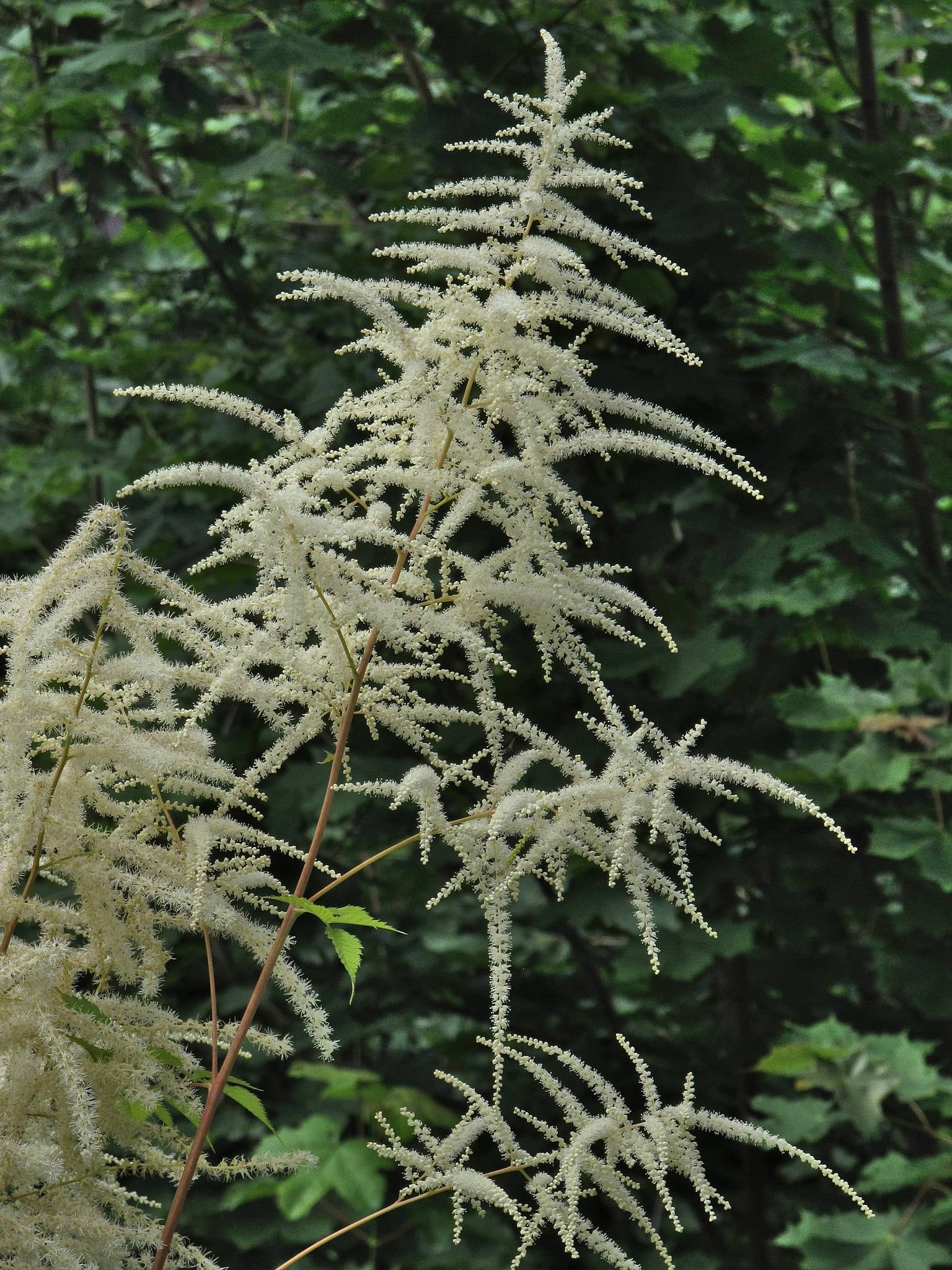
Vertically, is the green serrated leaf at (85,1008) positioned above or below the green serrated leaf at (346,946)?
below

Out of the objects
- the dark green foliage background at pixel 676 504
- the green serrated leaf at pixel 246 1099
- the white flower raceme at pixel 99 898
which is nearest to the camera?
the white flower raceme at pixel 99 898

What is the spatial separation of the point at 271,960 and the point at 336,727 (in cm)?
21

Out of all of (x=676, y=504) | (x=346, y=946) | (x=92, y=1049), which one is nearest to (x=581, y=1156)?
(x=346, y=946)

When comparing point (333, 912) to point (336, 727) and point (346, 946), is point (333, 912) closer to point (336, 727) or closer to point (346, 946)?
point (346, 946)

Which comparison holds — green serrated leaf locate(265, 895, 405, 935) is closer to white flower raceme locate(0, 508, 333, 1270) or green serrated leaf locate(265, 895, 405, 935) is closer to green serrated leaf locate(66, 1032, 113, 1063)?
white flower raceme locate(0, 508, 333, 1270)

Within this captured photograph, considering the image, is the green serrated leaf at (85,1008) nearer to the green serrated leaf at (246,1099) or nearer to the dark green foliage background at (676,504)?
the green serrated leaf at (246,1099)

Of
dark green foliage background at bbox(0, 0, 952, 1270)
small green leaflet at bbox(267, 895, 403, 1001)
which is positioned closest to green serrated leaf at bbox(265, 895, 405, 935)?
small green leaflet at bbox(267, 895, 403, 1001)

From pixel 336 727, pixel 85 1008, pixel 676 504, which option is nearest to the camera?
pixel 85 1008

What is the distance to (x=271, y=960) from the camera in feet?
3.64

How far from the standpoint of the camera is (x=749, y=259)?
3.47 meters

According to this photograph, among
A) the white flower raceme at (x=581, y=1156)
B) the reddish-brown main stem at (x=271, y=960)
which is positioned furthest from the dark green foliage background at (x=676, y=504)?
the reddish-brown main stem at (x=271, y=960)

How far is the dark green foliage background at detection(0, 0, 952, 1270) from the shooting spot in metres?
3.08

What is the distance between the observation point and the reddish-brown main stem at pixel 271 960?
1049 millimetres

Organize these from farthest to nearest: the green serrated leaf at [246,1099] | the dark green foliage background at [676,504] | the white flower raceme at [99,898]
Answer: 1. the dark green foliage background at [676,504]
2. the green serrated leaf at [246,1099]
3. the white flower raceme at [99,898]
